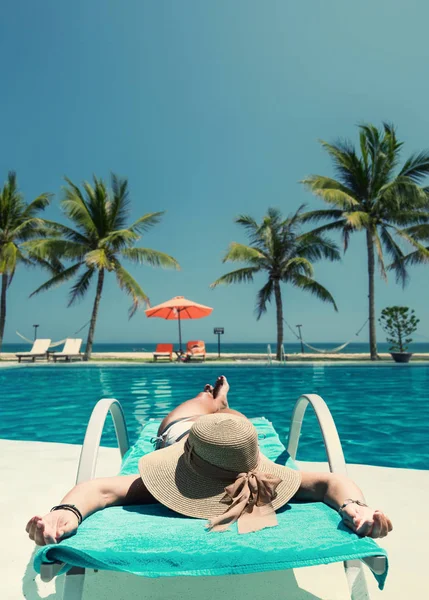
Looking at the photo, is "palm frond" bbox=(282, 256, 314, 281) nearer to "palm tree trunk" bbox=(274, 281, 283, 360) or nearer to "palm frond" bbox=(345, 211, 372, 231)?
"palm tree trunk" bbox=(274, 281, 283, 360)

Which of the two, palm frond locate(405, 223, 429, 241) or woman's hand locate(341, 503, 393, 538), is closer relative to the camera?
woman's hand locate(341, 503, 393, 538)

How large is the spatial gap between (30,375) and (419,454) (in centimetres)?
1193

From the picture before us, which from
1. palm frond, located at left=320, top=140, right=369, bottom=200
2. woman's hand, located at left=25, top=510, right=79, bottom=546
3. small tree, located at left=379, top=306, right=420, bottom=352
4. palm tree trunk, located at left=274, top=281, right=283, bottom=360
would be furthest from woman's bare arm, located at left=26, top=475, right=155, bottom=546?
small tree, located at left=379, top=306, right=420, bottom=352

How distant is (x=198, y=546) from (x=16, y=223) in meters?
21.8

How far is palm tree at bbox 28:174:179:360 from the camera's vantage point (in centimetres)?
1858

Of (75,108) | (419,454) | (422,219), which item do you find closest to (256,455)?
(419,454)

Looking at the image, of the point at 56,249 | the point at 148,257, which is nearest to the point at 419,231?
the point at 148,257

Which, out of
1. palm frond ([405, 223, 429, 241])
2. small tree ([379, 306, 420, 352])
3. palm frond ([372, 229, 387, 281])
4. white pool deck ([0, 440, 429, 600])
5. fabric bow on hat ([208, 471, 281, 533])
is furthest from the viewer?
small tree ([379, 306, 420, 352])

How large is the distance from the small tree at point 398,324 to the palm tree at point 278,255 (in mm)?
2509

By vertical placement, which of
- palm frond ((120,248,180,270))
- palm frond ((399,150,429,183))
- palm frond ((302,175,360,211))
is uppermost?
palm frond ((399,150,429,183))

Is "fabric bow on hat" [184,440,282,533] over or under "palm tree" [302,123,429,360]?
under

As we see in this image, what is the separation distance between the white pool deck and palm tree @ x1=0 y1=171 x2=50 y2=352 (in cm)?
1813

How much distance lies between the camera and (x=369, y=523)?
4.80ft

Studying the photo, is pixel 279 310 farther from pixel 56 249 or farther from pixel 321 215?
pixel 56 249
